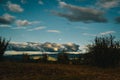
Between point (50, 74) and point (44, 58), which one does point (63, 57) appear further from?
point (50, 74)

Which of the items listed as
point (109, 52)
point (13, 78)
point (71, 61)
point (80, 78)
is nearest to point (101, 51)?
point (109, 52)

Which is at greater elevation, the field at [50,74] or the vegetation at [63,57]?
the vegetation at [63,57]

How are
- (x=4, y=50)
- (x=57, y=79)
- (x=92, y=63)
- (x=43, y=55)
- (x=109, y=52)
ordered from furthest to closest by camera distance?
(x=43, y=55) → (x=4, y=50) → (x=92, y=63) → (x=109, y=52) → (x=57, y=79)

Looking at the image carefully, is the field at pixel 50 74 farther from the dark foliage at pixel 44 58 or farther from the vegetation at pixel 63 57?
the vegetation at pixel 63 57

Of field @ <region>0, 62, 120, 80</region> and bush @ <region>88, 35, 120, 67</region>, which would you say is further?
bush @ <region>88, 35, 120, 67</region>

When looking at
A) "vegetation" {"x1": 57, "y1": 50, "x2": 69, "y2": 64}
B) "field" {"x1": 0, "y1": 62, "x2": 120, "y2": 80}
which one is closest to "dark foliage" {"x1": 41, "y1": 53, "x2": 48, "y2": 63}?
"vegetation" {"x1": 57, "y1": 50, "x2": 69, "y2": 64}

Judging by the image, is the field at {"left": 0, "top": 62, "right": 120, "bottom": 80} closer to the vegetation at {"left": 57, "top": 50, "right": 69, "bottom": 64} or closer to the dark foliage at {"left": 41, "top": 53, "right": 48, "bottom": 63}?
the dark foliage at {"left": 41, "top": 53, "right": 48, "bottom": 63}

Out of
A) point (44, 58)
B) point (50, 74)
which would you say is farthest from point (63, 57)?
point (50, 74)

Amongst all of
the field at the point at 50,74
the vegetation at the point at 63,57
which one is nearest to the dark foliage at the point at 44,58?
the vegetation at the point at 63,57

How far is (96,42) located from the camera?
74.6 ft

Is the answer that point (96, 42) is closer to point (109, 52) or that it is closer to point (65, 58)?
point (109, 52)

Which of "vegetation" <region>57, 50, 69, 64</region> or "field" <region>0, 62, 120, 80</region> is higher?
"vegetation" <region>57, 50, 69, 64</region>

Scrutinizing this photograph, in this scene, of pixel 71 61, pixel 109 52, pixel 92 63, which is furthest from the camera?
pixel 71 61

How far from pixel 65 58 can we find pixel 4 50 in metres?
7.41
